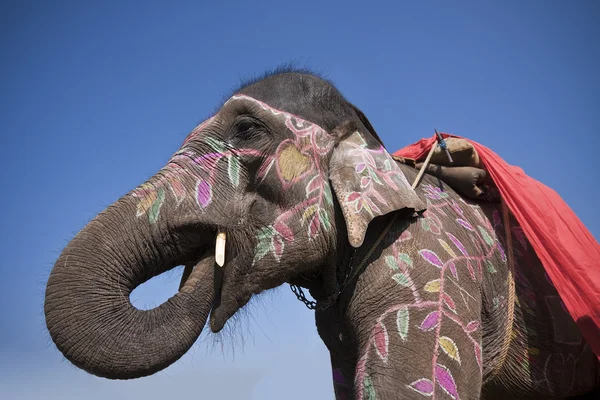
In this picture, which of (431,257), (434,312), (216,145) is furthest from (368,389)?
(216,145)

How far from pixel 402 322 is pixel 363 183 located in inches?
24.5

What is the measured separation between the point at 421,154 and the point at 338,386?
1326 millimetres

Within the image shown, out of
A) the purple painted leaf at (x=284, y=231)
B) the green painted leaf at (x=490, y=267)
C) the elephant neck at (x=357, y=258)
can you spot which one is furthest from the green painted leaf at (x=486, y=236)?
the purple painted leaf at (x=284, y=231)

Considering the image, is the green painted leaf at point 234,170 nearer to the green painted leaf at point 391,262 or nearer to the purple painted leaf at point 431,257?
the green painted leaf at point 391,262

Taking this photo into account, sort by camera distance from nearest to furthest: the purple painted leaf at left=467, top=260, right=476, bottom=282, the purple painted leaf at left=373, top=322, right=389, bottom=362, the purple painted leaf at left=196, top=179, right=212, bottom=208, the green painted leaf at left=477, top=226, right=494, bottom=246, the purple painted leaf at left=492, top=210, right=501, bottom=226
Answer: the purple painted leaf at left=373, top=322, right=389, bottom=362, the purple painted leaf at left=196, top=179, right=212, bottom=208, the purple painted leaf at left=467, top=260, right=476, bottom=282, the green painted leaf at left=477, top=226, right=494, bottom=246, the purple painted leaf at left=492, top=210, right=501, bottom=226

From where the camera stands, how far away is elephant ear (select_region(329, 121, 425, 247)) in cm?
254

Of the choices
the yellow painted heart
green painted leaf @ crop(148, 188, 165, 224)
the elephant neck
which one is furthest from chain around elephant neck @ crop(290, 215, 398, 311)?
green painted leaf @ crop(148, 188, 165, 224)

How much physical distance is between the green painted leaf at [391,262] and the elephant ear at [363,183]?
0.59 feet

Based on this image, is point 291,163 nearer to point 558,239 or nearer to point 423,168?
point 423,168

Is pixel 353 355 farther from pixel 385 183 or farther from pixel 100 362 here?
pixel 100 362

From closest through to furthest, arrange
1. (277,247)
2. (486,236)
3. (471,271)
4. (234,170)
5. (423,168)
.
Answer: (277,247)
(234,170)
(471,271)
(486,236)
(423,168)

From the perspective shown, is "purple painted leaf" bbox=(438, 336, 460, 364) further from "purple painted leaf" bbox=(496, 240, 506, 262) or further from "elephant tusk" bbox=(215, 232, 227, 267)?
"elephant tusk" bbox=(215, 232, 227, 267)

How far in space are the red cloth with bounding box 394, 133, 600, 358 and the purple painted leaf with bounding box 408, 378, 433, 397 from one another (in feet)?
Answer: 2.87

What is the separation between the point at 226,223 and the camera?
2434 millimetres
